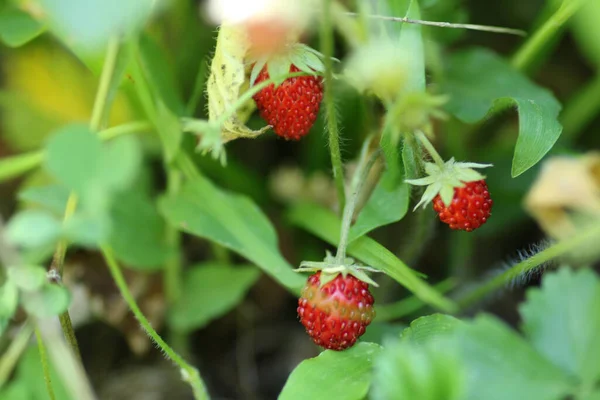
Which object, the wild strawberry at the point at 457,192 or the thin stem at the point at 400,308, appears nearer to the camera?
the wild strawberry at the point at 457,192

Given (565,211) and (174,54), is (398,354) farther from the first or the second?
(174,54)

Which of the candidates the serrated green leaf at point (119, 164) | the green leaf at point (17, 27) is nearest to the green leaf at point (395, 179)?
the serrated green leaf at point (119, 164)

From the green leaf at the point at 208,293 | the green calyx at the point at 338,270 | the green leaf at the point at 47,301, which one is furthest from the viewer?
the green leaf at the point at 208,293

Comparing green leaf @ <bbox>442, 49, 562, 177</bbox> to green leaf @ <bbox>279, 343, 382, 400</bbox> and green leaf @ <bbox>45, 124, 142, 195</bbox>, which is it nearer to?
green leaf @ <bbox>279, 343, 382, 400</bbox>

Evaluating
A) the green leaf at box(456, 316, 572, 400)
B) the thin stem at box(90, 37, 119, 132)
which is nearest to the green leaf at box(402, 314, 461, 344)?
the green leaf at box(456, 316, 572, 400)

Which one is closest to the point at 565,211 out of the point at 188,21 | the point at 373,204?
the point at 373,204

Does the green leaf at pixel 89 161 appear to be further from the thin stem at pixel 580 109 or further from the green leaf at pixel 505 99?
the thin stem at pixel 580 109

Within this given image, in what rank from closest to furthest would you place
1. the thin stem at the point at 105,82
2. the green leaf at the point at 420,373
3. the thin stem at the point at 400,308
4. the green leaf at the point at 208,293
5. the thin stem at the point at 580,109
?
the green leaf at the point at 420,373 < the thin stem at the point at 105,82 < the thin stem at the point at 400,308 < the green leaf at the point at 208,293 < the thin stem at the point at 580,109

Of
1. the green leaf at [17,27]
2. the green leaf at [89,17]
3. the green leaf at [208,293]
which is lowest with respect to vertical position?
the green leaf at [208,293]
